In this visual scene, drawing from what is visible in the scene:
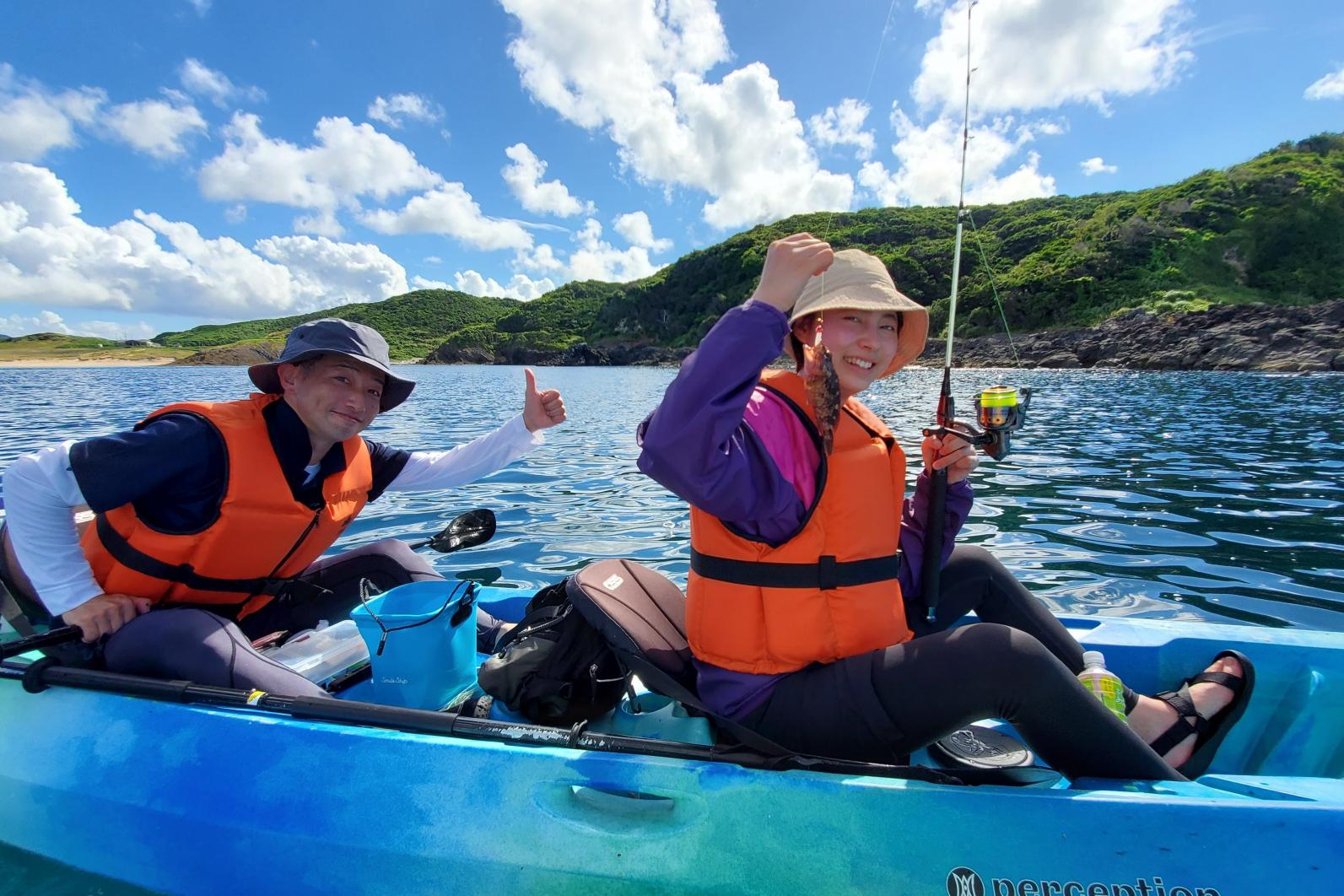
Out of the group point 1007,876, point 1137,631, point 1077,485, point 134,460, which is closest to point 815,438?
point 1007,876

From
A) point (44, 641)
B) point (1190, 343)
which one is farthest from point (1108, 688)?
point (1190, 343)

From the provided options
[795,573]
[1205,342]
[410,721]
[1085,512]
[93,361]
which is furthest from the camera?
[93,361]

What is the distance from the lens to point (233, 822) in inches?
89.1

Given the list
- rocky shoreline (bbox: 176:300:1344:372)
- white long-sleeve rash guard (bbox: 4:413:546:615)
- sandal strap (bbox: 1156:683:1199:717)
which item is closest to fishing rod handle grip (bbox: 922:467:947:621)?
sandal strap (bbox: 1156:683:1199:717)

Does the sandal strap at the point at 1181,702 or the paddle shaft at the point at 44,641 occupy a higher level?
the paddle shaft at the point at 44,641

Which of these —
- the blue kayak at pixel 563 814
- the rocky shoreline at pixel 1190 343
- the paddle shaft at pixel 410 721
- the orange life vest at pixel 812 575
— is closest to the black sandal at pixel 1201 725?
the blue kayak at pixel 563 814

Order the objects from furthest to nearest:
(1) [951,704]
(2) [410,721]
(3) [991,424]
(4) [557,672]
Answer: (3) [991,424]
(4) [557,672]
(2) [410,721]
(1) [951,704]

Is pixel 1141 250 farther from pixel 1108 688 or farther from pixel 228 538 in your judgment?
pixel 228 538

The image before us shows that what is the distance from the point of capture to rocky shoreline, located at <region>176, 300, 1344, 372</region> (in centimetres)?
3478

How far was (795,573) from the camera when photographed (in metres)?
2.03

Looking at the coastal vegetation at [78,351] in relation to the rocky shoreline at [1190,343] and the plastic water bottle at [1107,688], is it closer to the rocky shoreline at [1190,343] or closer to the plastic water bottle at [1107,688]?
the rocky shoreline at [1190,343]

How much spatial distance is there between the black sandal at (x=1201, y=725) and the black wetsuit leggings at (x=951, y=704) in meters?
0.41

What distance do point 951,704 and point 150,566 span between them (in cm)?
331

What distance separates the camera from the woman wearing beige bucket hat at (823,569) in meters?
1.70
